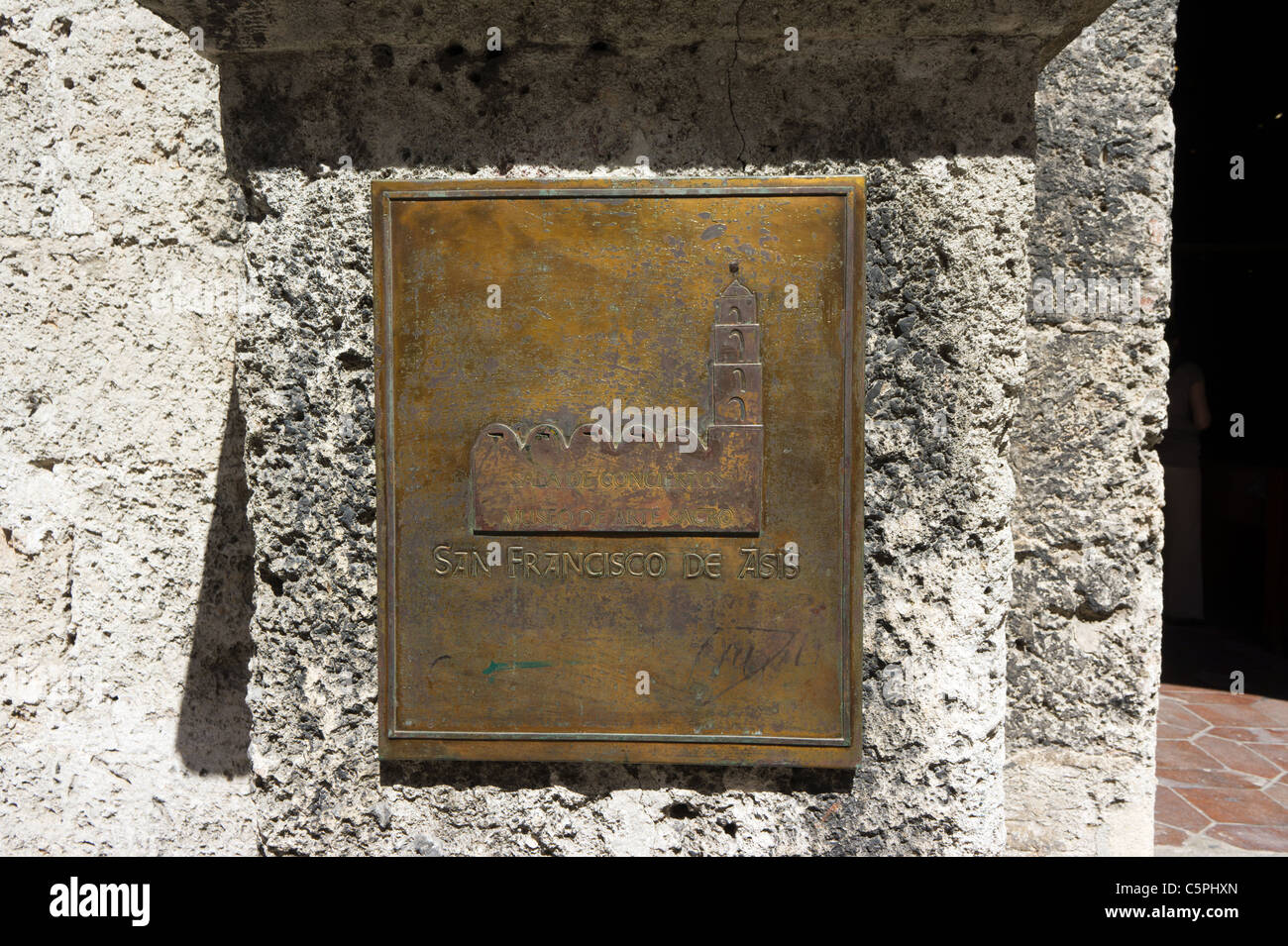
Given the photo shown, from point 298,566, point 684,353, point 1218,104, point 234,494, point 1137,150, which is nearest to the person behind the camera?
point 684,353

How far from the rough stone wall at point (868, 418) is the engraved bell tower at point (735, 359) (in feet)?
0.79

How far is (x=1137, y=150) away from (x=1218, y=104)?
21.7 feet

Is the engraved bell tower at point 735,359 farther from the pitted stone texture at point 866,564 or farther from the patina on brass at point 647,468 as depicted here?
the pitted stone texture at point 866,564

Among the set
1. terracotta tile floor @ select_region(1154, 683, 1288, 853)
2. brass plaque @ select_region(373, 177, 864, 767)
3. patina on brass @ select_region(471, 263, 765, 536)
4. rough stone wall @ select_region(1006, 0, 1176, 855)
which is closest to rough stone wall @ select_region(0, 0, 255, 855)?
brass plaque @ select_region(373, 177, 864, 767)

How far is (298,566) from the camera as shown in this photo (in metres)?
1.67

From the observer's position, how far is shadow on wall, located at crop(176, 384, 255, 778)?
204 centimetres

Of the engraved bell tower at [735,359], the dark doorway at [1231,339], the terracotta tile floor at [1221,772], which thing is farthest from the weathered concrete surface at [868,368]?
the dark doorway at [1231,339]

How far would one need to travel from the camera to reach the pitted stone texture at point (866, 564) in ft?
5.28

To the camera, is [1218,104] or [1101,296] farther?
[1218,104]

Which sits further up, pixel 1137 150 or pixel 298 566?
pixel 1137 150

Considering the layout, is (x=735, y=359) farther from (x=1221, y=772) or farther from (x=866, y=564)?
(x=1221, y=772)

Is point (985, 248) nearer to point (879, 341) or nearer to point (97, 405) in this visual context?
point (879, 341)

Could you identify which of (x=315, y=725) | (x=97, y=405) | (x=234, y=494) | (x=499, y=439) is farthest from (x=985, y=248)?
(x=97, y=405)

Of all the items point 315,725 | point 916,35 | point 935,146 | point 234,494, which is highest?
point 916,35
